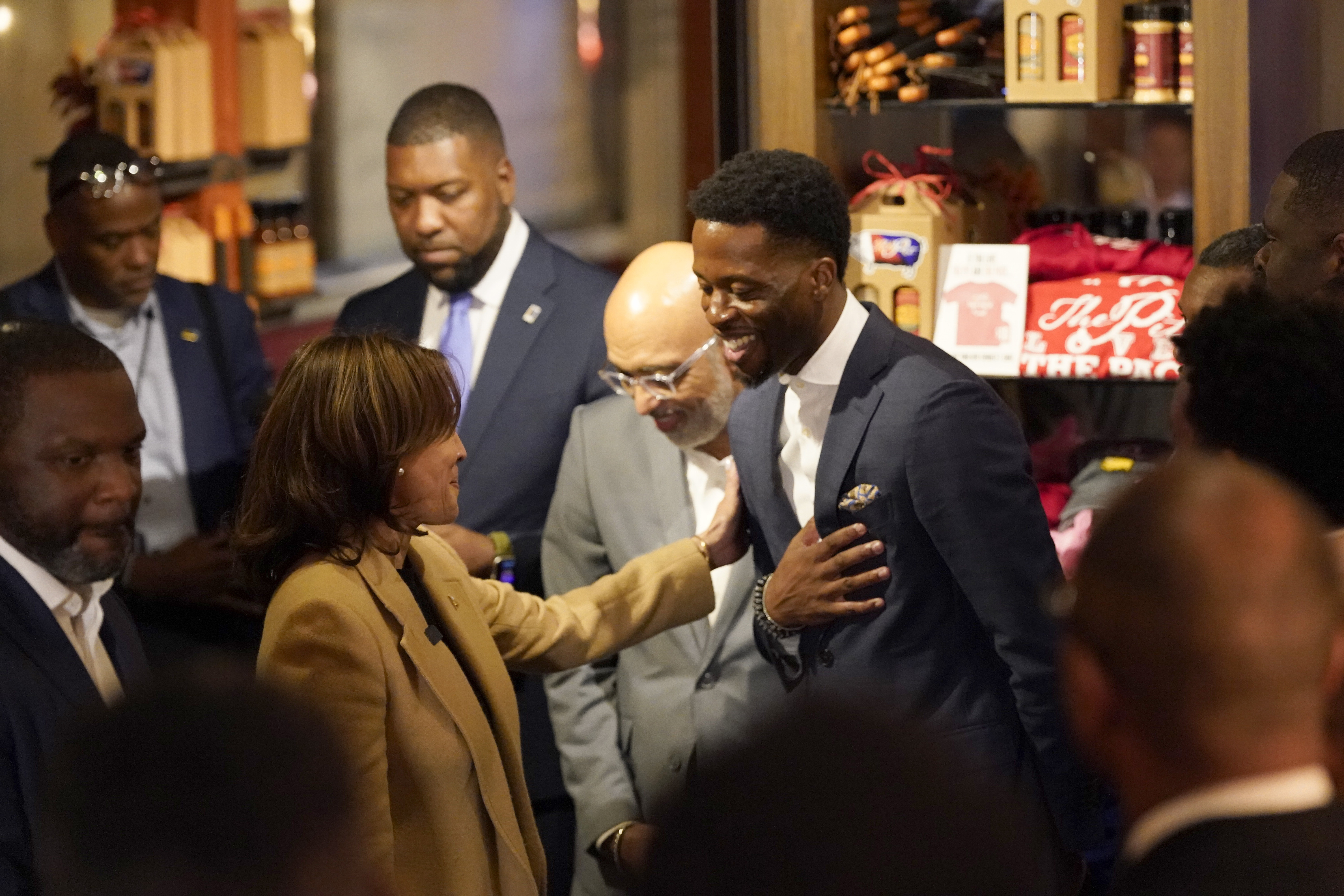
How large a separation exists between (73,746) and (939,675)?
5.16ft

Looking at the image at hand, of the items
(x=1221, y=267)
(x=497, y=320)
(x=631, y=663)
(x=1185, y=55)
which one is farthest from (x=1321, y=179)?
(x=497, y=320)

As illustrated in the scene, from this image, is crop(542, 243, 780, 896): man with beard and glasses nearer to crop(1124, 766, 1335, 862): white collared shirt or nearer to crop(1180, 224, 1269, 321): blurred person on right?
crop(1180, 224, 1269, 321): blurred person on right

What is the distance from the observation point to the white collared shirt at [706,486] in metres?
3.00

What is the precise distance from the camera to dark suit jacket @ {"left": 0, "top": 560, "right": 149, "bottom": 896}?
2201mm

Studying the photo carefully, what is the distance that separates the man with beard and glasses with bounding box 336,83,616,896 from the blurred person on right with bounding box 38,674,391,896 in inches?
87.8

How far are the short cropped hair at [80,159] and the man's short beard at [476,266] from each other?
2.79 ft

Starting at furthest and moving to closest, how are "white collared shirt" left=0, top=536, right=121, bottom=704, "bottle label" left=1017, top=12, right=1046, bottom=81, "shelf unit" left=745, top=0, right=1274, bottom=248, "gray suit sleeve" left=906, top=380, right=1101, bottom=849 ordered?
"bottle label" left=1017, top=12, right=1046, bottom=81, "shelf unit" left=745, top=0, right=1274, bottom=248, "white collared shirt" left=0, top=536, right=121, bottom=704, "gray suit sleeve" left=906, top=380, right=1101, bottom=849

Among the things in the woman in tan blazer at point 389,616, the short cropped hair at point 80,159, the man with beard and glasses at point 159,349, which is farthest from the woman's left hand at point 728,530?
the short cropped hair at point 80,159

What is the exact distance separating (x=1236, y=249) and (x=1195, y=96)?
38 cm

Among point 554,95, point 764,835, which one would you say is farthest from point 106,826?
point 554,95

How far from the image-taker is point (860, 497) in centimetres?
238

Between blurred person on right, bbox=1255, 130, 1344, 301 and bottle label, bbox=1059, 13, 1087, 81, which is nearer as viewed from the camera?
blurred person on right, bbox=1255, 130, 1344, 301

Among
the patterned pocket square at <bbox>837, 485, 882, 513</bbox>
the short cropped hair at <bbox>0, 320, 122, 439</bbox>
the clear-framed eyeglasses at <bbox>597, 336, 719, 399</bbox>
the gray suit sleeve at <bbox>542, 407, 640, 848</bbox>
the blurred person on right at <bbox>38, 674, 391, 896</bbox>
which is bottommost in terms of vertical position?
the gray suit sleeve at <bbox>542, 407, 640, 848</bbox>

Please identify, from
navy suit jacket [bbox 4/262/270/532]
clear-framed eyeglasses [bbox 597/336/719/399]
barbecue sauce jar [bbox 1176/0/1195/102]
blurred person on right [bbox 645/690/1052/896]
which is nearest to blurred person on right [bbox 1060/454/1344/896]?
blurred person on right [bbox 645/690/1052/896]
